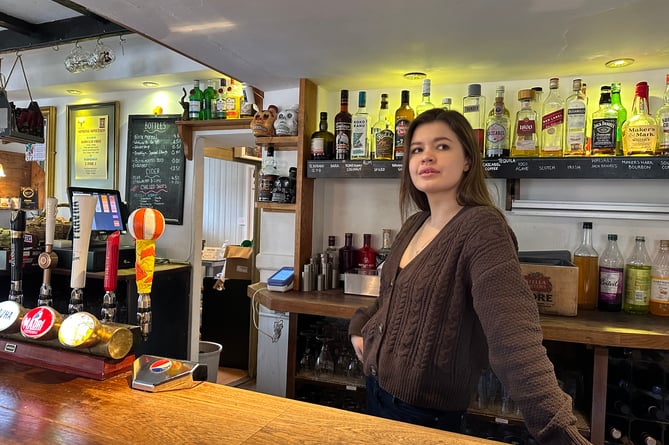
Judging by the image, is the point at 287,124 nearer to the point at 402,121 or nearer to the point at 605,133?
the point at 402,121

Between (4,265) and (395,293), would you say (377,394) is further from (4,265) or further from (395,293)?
(4,265)

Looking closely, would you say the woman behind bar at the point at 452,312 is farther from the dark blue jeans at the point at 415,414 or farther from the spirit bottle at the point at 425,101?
the spirit bottle at the point at 425,101

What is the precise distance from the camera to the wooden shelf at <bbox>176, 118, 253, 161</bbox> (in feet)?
9.84

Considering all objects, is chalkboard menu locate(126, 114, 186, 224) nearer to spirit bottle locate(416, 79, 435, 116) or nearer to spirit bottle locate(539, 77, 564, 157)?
spirit bottle locate(416, 79, 435, 116)

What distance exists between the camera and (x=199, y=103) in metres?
3.09

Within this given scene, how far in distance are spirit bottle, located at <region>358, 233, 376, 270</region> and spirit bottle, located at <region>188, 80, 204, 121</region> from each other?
4.46 feet

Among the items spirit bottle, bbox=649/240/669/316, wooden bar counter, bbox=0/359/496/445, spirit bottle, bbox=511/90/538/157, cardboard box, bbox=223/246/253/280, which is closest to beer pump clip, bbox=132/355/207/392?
wooden bar counter, bbox=0/359/496/445

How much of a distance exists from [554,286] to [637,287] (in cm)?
40

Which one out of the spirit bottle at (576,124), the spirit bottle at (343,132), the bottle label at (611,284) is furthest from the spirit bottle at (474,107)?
the bottle label at (611,284)

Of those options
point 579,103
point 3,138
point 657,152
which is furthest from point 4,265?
point 657,152

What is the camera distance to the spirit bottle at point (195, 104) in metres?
3.09

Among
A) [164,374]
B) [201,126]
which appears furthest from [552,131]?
[201,126]

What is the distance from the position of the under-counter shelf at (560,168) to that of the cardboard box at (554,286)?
392 mm

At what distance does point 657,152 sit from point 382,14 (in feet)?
4.16
